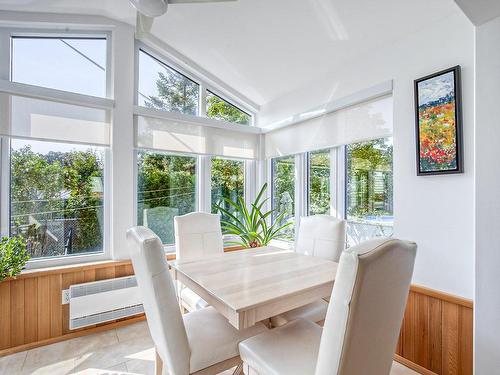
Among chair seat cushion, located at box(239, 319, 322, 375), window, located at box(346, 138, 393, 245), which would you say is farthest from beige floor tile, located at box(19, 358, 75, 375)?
window, located at box(346, 138, 393, 245)

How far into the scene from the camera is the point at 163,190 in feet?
9.96

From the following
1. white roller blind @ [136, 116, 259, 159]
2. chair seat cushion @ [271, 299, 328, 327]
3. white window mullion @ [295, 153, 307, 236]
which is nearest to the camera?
chair seat cushion @ [271, 299, 328, 327]

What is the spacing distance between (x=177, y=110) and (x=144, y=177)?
87 centimetres

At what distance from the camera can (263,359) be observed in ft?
3.99

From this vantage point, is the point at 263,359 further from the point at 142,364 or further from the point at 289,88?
the point at 289,88

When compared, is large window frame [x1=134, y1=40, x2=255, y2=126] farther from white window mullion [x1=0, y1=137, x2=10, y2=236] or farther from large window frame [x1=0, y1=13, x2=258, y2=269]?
white window mullion [x1=0, y1=137, x2=10, y2=236]

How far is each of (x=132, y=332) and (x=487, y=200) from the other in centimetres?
280

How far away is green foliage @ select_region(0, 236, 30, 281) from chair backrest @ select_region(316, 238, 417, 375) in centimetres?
223

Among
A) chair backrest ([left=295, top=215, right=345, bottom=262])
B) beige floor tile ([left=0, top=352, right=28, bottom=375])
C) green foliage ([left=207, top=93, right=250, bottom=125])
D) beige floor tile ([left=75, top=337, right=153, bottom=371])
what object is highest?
green foliage ([left=207, top=93, right=250, bottom=125])

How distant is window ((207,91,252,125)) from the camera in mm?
3451

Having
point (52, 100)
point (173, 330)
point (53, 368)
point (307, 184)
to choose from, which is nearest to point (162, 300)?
point (173, 330)

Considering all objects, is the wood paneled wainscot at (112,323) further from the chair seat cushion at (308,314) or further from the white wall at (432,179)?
the chair seat cushion at (308,314)

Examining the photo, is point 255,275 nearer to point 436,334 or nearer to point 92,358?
point 436,334

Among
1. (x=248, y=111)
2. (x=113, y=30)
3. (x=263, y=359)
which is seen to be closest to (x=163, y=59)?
(x=113, y=30)
